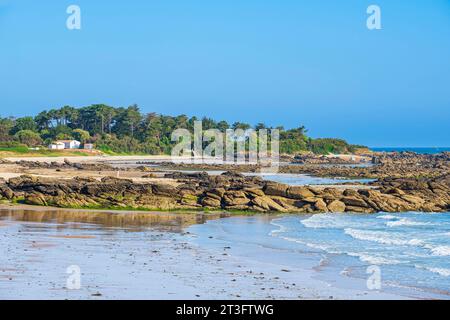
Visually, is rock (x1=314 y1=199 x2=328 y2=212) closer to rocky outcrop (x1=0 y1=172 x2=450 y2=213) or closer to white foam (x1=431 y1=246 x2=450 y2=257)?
rocky outcrop (x1=0 y1=172 x2=450 y2=213)

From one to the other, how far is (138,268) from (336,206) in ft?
62.0

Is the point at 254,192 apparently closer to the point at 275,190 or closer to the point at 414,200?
the point at 275,190

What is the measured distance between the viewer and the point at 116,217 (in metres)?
27.8

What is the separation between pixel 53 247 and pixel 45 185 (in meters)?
15.3

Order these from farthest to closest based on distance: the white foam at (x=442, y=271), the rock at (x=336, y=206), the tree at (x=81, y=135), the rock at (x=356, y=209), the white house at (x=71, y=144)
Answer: the tree at (x=81, y=135), the white house at (x=71, y=144), the rock at (x=356, y=209), the rock at (x=336, y=206), the white foam at (x=442, y=271)

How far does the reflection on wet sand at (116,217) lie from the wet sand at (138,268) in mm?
992

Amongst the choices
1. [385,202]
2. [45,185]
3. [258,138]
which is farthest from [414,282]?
[258,138]

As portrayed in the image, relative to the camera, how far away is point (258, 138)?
128m

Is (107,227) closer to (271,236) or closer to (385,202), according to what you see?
(271,236)

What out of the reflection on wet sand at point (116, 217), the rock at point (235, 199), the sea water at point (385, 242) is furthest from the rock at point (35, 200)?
the sea water at point (385, 242)

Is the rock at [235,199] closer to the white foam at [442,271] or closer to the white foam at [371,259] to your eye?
the white foam at [371,259]

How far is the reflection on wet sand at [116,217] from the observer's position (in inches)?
1003

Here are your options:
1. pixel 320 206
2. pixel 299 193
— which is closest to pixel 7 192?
pixel 299 193
